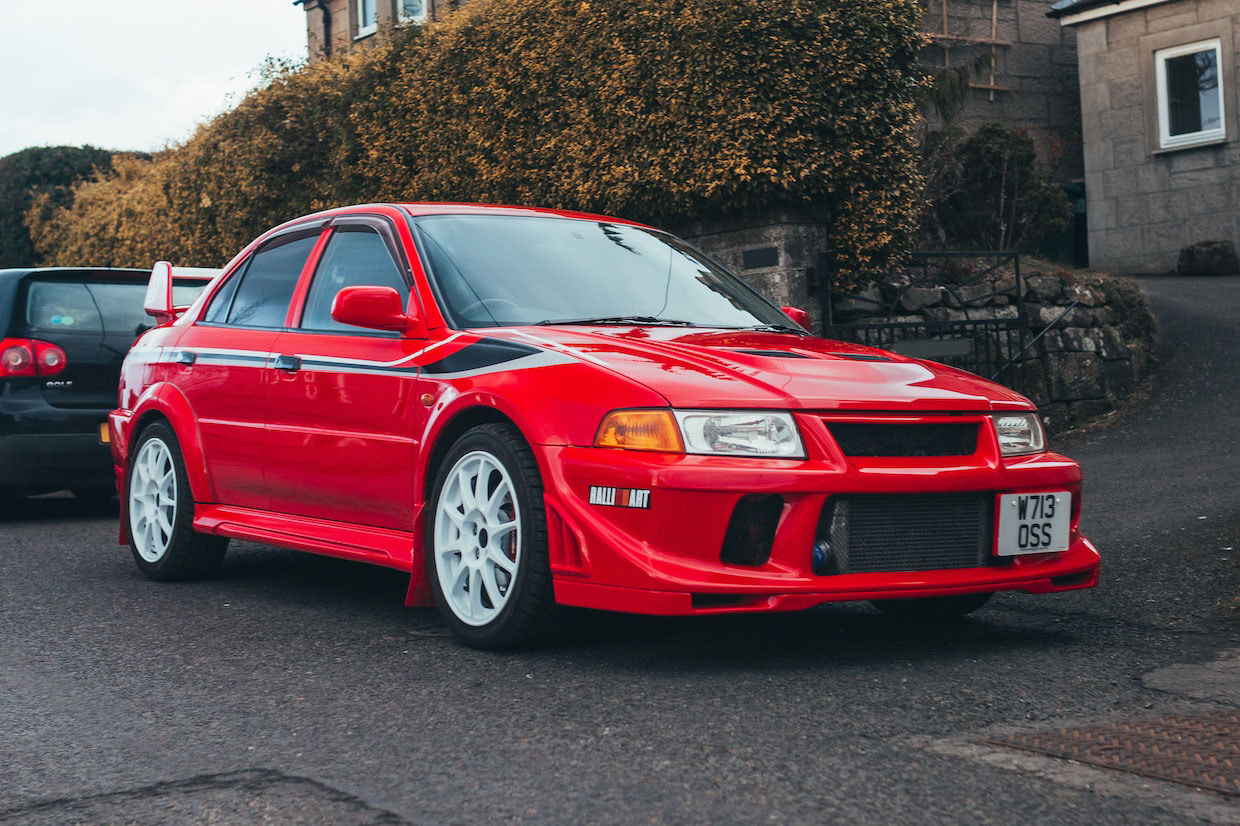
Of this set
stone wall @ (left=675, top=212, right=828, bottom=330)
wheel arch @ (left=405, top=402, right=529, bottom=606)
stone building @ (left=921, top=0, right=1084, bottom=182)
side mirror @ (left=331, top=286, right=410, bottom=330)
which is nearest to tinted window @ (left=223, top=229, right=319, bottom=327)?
side mirror @ (left=331, top=286, right=410, bottom=330)

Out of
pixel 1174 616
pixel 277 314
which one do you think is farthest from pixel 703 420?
pixel 277 314

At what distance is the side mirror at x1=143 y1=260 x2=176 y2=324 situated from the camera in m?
7.04

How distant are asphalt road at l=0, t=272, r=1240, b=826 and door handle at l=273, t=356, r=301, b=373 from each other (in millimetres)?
940

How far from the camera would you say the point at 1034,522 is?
14.8 feet

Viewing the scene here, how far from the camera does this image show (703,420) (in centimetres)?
414

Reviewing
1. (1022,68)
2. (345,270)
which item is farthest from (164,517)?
(1022,68)

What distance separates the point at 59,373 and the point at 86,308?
1.60 ft

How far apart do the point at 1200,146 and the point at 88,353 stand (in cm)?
1696

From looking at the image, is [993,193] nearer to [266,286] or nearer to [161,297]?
[161,297]

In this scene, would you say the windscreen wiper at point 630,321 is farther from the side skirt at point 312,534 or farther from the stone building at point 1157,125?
the stone building at point 1157,125

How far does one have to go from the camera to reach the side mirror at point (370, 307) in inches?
195

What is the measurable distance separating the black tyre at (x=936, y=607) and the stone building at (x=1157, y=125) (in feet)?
56.2

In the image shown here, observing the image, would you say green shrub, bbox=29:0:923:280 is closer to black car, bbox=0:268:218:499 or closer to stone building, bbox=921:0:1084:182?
black car, bbox=0:268:218:499

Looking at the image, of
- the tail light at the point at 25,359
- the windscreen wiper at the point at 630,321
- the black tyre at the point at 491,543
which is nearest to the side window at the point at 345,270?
the windscreen wiper at the point at 630,321
